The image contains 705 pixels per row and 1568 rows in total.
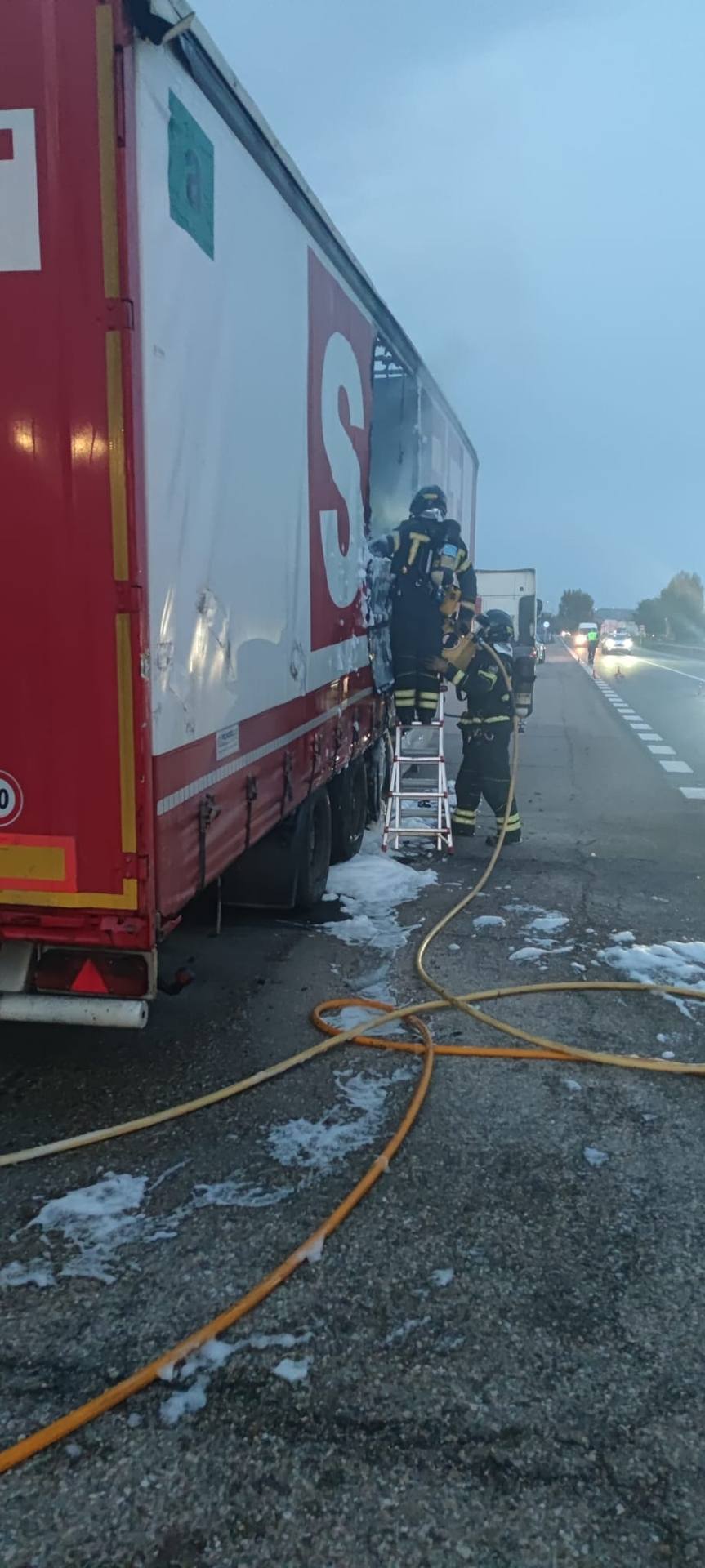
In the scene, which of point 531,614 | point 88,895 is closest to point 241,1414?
point 88,895

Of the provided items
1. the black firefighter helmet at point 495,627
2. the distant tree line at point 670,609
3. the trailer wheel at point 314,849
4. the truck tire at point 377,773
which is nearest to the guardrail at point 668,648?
the distant tree line at point 670,609

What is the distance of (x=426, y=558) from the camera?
334 inches

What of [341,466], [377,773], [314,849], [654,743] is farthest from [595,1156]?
[654,743]

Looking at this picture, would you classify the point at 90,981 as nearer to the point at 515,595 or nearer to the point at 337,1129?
the point at 337,1129

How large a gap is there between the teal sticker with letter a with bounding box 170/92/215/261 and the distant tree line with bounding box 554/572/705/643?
89.4 m

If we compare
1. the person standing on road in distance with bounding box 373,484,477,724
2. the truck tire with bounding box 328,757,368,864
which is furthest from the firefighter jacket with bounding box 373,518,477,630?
the truck tire with bounding box 328,757,368,864

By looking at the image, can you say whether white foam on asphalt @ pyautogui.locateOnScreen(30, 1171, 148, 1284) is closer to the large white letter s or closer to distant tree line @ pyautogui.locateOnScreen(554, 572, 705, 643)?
the large white letter s

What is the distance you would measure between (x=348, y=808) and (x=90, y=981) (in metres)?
4.21

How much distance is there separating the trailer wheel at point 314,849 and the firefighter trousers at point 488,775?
2.09m

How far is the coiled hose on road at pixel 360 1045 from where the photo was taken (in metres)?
2.49

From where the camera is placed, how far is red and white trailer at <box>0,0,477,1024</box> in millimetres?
3064

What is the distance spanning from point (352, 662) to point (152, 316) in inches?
156

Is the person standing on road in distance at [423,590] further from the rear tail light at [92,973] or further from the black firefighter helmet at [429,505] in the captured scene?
the rear tail light at [92,973]

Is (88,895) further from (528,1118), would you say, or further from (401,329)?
→ (401,329)
